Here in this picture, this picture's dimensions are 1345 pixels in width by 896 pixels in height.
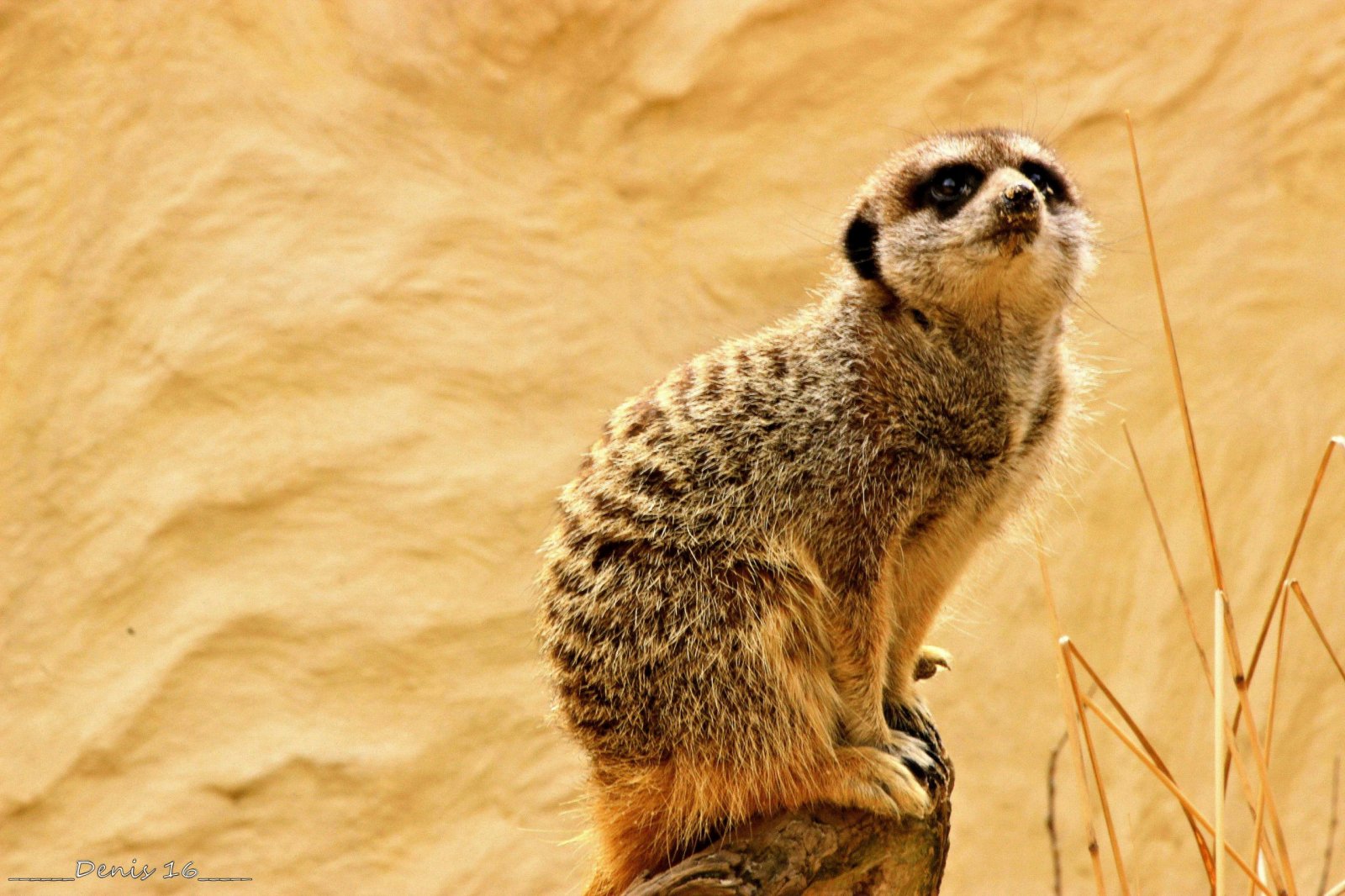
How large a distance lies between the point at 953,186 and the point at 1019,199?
0.48ft

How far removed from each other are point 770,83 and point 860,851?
8.09 feet

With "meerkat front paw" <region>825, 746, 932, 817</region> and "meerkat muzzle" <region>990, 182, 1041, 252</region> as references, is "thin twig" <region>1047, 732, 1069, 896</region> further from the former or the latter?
"meerkat muzzle" <region>990, 182, 1041, 252</region>

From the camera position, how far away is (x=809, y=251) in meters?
3.76

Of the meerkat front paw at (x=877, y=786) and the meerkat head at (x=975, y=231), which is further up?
the meerkat head at (x=975, y=231)

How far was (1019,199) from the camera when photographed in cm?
178

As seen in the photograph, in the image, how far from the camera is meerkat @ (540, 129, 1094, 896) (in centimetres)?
180

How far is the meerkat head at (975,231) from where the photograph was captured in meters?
1.82

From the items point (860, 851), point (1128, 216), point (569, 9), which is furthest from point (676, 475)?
point (1128, 216)

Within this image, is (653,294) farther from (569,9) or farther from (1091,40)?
(1091,40)

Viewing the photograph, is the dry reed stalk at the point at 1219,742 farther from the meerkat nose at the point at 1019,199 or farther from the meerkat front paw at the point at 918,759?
the meerkat nose at the point at 1019,199
